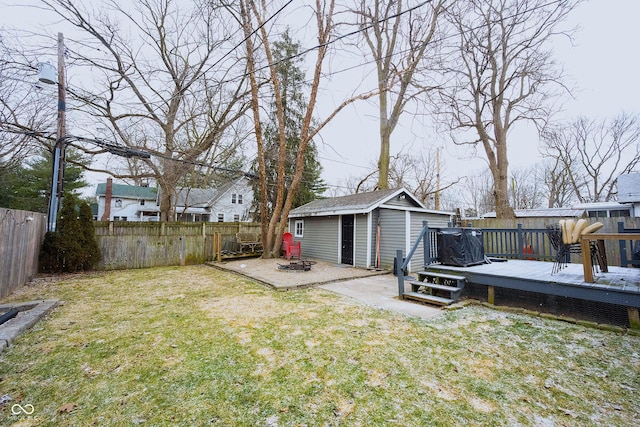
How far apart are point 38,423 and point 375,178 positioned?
75.3 ft

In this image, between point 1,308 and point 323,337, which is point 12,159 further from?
point 323,337

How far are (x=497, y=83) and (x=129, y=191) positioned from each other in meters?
33.3

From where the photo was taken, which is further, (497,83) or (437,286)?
(497,83)

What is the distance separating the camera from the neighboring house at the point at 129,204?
27531 mm

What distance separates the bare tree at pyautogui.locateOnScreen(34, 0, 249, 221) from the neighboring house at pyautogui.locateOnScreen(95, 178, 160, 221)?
1699 centimetres

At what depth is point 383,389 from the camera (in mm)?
2373

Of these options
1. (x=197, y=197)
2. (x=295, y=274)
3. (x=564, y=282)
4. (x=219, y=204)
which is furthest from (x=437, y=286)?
(x=197, y=197)

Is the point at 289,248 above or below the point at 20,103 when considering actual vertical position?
below

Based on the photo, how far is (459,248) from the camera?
566cm

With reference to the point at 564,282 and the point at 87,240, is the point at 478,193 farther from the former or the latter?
the point at 87,240

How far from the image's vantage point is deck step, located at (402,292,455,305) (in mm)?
4886

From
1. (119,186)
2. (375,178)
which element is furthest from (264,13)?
(119,186)

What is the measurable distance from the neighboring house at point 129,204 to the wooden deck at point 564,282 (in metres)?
29.3

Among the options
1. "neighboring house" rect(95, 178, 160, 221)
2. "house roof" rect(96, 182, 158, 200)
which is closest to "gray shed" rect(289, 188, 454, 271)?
"neighboring house" rect(95, 178, 160, 221)
